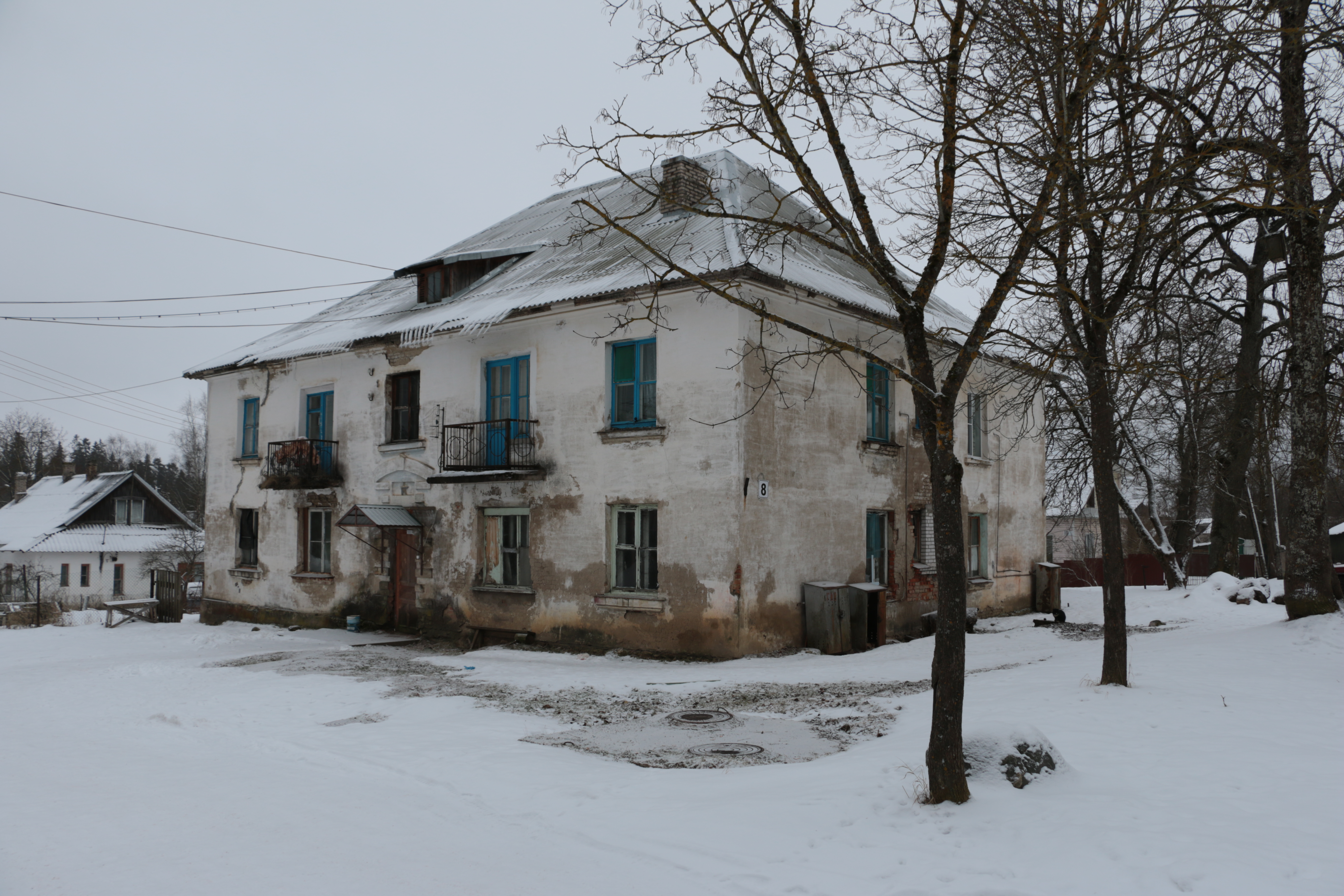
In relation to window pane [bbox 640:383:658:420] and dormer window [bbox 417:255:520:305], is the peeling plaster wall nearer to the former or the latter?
window pane [bbox 640:383:658:420]

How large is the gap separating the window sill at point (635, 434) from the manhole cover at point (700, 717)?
18.1 ft

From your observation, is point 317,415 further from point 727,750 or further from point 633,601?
point 727,750

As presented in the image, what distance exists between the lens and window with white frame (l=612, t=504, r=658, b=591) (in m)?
14.5

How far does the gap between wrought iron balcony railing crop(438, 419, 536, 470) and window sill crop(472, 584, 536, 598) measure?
210 cm

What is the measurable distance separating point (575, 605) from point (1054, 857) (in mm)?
10918

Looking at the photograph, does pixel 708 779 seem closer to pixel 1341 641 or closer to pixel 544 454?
pixel 1341 641

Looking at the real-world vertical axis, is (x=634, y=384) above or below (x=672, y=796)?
above

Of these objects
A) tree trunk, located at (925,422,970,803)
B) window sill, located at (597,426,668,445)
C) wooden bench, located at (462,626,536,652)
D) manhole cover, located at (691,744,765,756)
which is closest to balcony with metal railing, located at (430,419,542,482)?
window sill, located at (597,426,668,445)

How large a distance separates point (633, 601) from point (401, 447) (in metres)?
6.29

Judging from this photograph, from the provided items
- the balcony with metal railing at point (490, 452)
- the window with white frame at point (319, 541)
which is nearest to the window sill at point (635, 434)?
the balcony with metal railing at point (490, 452)

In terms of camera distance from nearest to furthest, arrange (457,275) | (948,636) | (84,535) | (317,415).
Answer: (948,636)
(457,275)
(317,415)
(84,535)

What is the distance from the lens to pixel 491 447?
16.2 meters

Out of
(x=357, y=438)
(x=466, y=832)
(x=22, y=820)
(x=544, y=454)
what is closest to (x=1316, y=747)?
(x=466, y=832)

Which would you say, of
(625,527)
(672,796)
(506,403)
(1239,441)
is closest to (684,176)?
(506,403)
